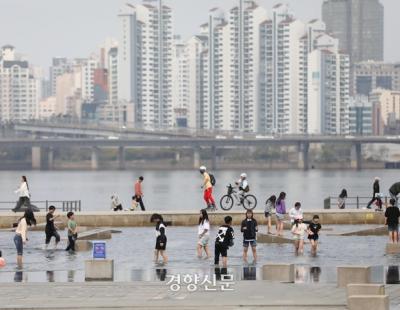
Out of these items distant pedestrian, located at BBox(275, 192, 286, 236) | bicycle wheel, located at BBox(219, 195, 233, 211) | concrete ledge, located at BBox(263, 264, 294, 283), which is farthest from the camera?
bicycle wheel, located at BBox(219, 195, 233, 211)

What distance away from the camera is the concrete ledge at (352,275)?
31656 millimetres

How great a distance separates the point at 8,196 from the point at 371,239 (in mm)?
Answer: 98999

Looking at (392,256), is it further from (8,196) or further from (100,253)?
(8,196)

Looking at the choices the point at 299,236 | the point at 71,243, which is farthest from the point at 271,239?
the point at 71,243

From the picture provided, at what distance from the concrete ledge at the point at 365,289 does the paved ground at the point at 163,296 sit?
0.34 metres

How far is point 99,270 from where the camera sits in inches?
1347

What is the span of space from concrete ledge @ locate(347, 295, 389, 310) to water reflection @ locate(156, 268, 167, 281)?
7.64 metres

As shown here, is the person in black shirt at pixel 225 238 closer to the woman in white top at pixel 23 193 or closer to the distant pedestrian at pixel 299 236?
the distant pedestrian at pixel 299 236

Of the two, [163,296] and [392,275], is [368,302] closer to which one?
[163,296]

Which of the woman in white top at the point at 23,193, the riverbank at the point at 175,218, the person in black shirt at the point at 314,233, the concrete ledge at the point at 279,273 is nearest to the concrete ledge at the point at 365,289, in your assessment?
the concrete ledge at the point at 279,273

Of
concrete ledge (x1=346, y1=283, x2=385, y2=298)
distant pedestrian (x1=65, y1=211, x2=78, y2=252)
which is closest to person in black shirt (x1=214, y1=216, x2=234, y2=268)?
distant pedestrian (x1=65, y1=211, x2=78, y2=252)

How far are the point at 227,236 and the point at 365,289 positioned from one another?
Result: 28.2 feet

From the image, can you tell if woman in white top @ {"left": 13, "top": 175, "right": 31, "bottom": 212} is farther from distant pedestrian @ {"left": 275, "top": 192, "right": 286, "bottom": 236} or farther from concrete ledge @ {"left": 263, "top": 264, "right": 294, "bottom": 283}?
concrete ledge @ {"left": 263, "top": 264, "right": 294, "bottom": 283}

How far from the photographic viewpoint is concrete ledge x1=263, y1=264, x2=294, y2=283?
108ft
